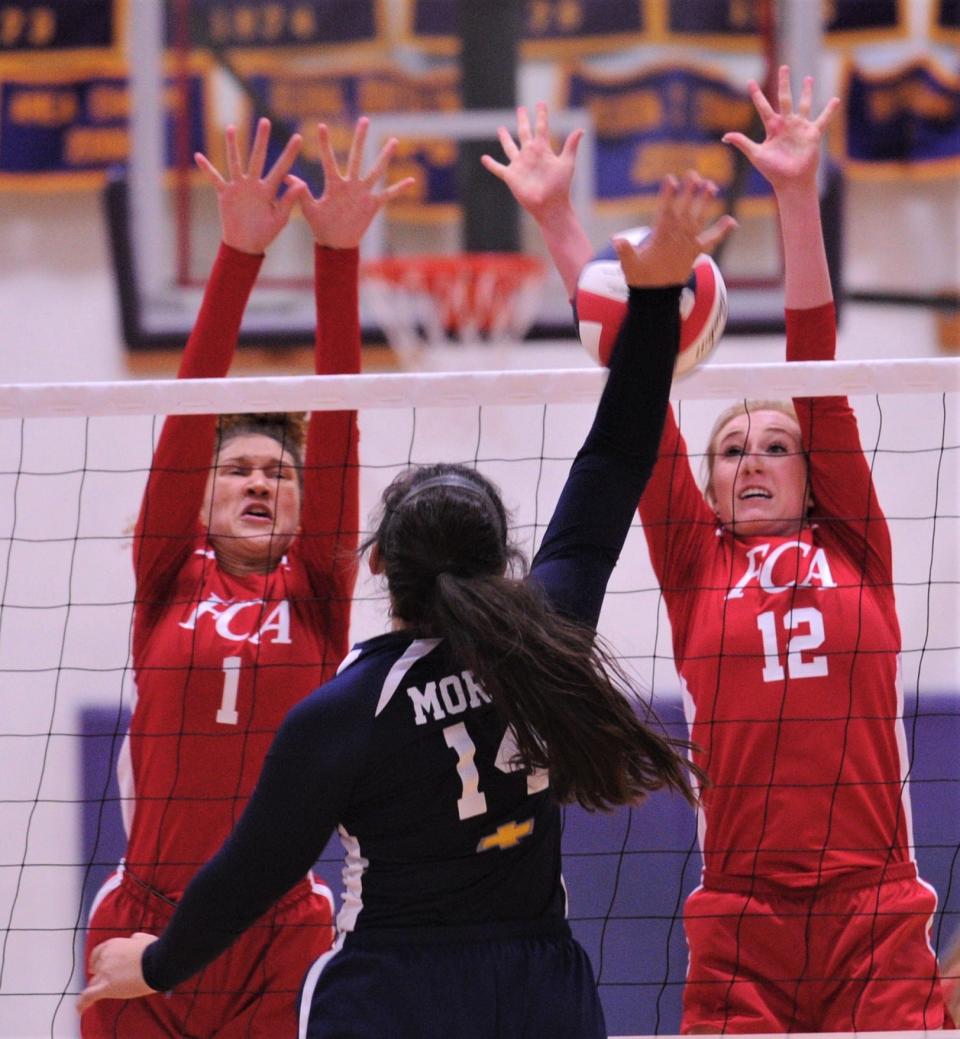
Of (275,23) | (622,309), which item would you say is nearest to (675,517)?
(622,309)

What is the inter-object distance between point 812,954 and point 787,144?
5.12 feet

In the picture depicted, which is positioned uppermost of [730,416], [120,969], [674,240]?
[674,240]

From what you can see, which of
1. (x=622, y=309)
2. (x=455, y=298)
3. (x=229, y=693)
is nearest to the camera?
(x=622, y=309)

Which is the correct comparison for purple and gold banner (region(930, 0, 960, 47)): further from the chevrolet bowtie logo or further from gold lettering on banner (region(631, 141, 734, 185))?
the chevrolet bowtie logo

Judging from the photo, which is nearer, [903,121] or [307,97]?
[307,97]

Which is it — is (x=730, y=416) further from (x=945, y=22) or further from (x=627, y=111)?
(x=945, y=22)

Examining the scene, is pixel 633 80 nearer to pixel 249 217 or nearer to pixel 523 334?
pixel 523 334

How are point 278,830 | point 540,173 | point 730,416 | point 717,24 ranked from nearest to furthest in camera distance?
point 278,830 → point 540,173 → point 730,416 → point 717,24

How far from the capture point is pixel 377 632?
4922mm

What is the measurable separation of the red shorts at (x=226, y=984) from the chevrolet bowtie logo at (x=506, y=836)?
1218 mm

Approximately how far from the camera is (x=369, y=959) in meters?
1.77

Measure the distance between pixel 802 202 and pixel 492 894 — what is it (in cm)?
156

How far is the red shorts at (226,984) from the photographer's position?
2.83m

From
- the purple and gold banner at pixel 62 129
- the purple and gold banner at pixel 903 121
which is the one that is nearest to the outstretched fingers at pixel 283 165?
the purple and gold banner at pixel 62 129
